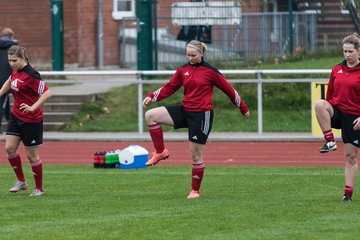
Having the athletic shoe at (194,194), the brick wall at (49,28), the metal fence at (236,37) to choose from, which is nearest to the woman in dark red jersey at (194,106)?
the athletic shoe at (194,194)

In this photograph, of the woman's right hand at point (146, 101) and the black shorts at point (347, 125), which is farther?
the woman's right hand at point (146, 101)

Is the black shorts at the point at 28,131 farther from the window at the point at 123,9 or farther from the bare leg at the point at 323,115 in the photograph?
the window at the point at 123,9

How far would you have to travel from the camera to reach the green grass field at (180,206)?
1038cm

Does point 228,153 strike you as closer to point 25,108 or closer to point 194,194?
point 194,194

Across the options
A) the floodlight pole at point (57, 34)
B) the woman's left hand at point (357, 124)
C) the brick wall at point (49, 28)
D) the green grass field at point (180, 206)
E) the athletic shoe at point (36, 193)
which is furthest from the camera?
the brick wall at point (49, 28)

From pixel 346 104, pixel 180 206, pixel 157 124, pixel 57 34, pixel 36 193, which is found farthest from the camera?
pixel 57 34

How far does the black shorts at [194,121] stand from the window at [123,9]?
20376 millimetres

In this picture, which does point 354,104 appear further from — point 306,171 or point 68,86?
point 68,86

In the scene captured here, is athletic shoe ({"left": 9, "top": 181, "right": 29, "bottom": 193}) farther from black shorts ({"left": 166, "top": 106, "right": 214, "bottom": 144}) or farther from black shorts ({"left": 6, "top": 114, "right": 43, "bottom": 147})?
black shorts ({"left": 166, "top": 106, "right": 214, "bottom": 144})

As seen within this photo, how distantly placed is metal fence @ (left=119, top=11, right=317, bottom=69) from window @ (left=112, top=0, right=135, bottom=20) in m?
4.66

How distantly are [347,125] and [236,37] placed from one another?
16214 millimetres

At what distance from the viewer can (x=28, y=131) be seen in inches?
516

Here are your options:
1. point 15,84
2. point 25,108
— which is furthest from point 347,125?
point 15,84

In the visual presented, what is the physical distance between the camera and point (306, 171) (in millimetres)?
16281
